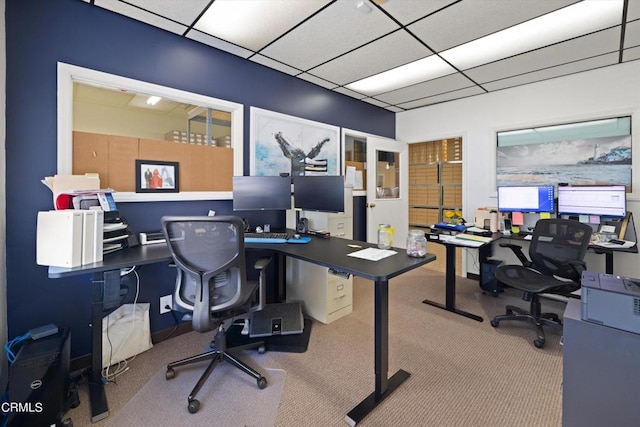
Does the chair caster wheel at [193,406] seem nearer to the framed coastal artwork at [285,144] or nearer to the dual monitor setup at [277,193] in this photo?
the dual monitor setup at [277,193]

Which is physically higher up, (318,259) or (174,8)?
(174,8)

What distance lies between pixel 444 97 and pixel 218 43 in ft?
10.1

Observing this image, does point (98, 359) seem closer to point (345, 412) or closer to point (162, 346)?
point (162, 346)

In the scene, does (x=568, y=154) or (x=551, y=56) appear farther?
(x=568, y=154)

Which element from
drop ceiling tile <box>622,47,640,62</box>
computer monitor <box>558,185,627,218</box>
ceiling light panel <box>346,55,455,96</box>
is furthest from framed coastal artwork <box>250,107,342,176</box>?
drop ceiling tile <box>622,47,640,62</box>

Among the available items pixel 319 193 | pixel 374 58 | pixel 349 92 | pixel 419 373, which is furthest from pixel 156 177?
pixel 349 92

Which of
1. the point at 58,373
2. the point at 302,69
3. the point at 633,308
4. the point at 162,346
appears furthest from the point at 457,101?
the point at 58,373

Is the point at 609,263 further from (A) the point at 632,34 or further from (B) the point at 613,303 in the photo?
(B) the point at 613,303

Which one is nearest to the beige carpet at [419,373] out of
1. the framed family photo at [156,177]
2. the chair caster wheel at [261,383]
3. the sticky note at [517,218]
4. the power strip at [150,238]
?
the chair caster wheel at [261,383]

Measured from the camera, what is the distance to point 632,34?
8.11 ft

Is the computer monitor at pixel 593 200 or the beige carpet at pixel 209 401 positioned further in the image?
the computer monitor at pixel 593 200

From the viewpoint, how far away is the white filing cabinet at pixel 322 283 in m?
2.76

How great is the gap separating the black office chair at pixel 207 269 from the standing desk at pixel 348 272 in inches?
8.7

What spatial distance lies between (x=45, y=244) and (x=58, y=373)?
2.36 feet
